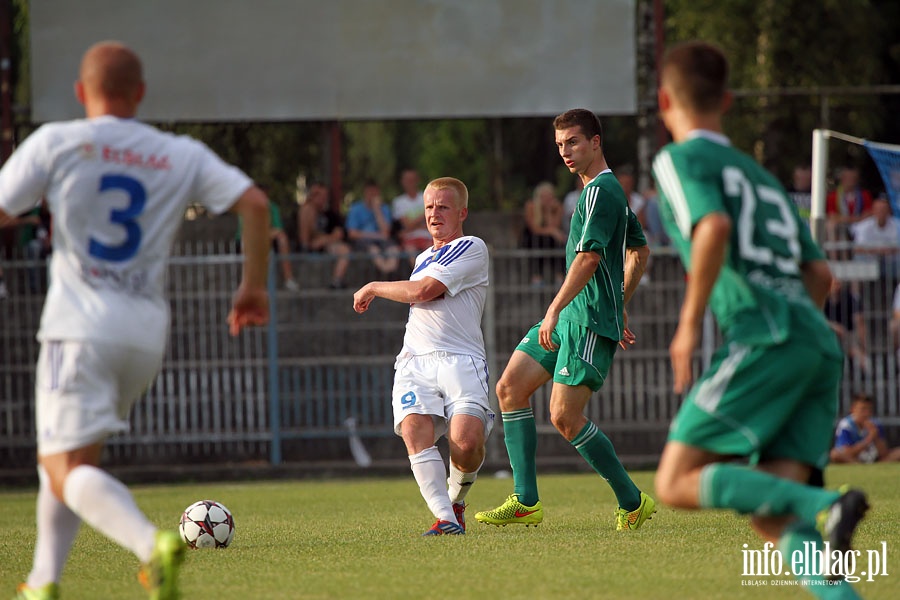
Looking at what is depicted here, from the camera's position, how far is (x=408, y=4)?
1977cm

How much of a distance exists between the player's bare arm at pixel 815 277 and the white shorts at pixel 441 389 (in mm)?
2976

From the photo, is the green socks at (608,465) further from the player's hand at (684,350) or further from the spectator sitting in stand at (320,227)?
the spectator sitting in stand at (320,227)

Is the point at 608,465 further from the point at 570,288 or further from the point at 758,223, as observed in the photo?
the point at 758,223

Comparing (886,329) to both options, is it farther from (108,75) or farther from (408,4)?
(108,75)

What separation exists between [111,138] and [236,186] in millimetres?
511

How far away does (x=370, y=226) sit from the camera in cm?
1911

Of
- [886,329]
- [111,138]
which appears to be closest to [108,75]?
[111,138]

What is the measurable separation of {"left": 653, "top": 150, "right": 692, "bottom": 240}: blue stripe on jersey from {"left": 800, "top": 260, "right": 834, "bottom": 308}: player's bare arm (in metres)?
0.65

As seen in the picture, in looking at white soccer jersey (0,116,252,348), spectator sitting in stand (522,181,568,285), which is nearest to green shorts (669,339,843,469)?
white soccer jersey (0,116,252,348)

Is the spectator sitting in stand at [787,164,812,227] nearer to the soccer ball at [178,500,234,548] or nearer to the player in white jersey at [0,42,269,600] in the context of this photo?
the soccer ball at [178,500,234,548]

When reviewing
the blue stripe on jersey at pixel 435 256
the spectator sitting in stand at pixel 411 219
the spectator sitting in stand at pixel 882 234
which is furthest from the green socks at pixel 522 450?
the spectator sitting in stand at pixel 882 234

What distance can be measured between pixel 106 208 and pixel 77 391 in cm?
71

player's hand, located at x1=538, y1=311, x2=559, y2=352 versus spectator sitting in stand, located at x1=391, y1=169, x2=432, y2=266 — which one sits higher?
spectator sitting in stand, located at x1=391, y1=169, x2=432, y2=266

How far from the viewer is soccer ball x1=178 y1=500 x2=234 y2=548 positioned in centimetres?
754
